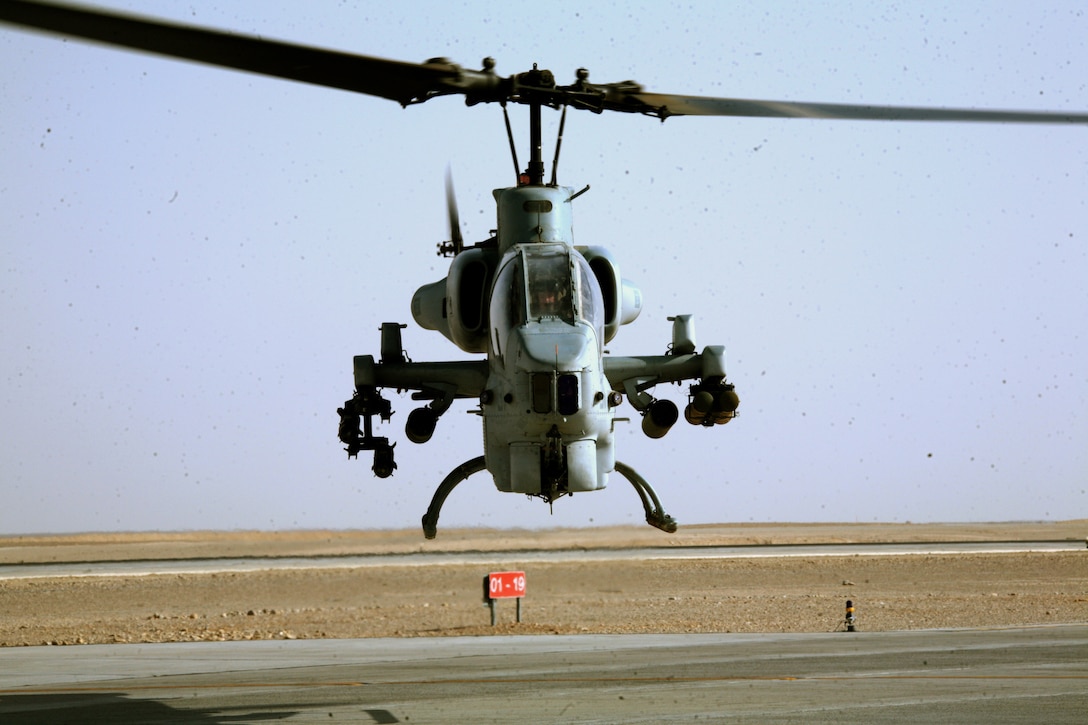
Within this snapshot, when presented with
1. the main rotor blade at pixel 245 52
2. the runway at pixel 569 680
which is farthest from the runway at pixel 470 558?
the main rotor blade at pixel 245 52

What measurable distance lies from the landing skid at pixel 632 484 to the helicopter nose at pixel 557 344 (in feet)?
7.14

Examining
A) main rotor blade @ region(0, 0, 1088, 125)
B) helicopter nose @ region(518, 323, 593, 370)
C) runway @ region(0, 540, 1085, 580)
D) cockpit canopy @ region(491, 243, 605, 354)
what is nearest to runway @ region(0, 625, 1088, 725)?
cockpit canopy @ region(491, 243, 605, 354)

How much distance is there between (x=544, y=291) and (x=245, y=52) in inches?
186

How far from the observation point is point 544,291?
45.8ft

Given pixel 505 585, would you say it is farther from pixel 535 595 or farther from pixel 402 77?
pixel 402 77

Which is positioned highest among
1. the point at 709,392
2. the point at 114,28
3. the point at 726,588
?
the point at 114,28

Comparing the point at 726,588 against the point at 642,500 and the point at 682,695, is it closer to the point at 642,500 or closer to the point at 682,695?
the point at 682,695

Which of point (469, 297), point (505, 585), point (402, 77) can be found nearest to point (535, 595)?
point (505, 585)

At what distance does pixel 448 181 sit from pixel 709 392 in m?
5.23

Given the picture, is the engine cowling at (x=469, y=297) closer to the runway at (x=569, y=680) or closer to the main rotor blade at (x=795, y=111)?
the main rotor blade at (x=795, y=111)

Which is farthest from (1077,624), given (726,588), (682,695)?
(682,695)

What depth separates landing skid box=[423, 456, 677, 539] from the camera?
15156mm

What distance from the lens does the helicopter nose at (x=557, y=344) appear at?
1328 cm

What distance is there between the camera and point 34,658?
28.5 metres
